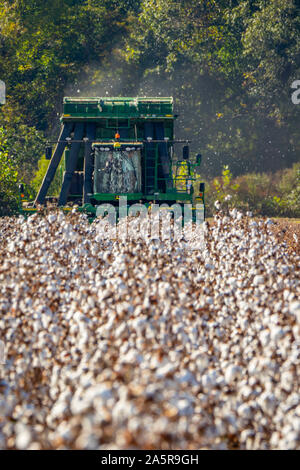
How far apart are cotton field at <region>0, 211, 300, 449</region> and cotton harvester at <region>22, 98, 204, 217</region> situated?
9626 millimetres

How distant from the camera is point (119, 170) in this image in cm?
1858

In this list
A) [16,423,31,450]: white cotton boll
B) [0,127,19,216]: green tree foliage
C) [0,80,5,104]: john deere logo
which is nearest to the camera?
[16,423,31,450]: white cotton boll

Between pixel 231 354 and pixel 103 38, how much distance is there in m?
41.2

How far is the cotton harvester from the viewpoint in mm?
18344

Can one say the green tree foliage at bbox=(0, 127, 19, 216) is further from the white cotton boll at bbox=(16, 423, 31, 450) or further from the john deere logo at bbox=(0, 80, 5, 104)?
the white cotton boll at bbox=(16, 423, 31, 450)

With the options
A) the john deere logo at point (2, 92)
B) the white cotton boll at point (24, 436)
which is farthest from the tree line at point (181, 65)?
the white cotton boll at point (24, 436)

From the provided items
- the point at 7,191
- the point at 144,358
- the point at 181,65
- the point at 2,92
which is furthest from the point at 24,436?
the point at 181,65

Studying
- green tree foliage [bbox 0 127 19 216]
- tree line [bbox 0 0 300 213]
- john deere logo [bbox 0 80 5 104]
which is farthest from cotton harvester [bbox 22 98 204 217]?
tree line [bbox 0 0 300 213]

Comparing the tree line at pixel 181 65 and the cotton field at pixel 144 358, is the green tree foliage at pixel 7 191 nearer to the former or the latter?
the tree line at pixel 181 65

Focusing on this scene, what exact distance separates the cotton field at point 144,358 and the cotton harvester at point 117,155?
9.63m

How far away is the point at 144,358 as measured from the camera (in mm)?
4855

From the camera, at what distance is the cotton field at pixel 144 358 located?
4066mm

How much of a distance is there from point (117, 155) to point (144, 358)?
1374 centimetres
